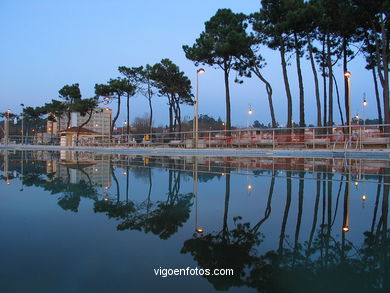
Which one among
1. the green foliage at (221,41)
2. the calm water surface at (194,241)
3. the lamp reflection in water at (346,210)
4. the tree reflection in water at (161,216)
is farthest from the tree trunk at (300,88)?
the tree reflection in water at (161,216)

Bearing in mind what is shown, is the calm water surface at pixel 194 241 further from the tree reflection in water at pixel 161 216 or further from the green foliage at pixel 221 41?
the green foliage at pixel 221 41

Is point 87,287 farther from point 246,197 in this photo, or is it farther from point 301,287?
point 246,197

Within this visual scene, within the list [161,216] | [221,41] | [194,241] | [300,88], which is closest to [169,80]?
[221,41]

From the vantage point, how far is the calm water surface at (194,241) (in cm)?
106

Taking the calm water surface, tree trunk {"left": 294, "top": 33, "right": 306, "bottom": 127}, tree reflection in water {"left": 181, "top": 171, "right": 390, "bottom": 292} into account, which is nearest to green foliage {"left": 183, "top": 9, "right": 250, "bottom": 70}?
tree trunk {"left": 294, "top": 33, "right": 306, "bottom": 127}

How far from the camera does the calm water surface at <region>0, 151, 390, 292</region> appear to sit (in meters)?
1.06

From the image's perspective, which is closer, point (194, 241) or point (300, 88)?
point (194, 241)

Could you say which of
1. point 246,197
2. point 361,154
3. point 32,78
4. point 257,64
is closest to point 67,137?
point 257,64

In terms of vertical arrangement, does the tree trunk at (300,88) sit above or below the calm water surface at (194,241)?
above

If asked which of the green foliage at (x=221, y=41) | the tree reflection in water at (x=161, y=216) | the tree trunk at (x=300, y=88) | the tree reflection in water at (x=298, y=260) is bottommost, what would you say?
the tree reflection in water at (x=298, y=260)

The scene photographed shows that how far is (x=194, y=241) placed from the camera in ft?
4.86

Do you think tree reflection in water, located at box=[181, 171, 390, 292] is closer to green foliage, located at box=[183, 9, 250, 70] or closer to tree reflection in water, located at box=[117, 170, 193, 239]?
tree reflection in water, located at box=[117, 170, 193, 239]

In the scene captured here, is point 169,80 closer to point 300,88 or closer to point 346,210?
point 300,88

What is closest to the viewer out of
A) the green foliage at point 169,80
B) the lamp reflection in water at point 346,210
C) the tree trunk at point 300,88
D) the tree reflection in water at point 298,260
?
the tree reflection in water at point 298,260
